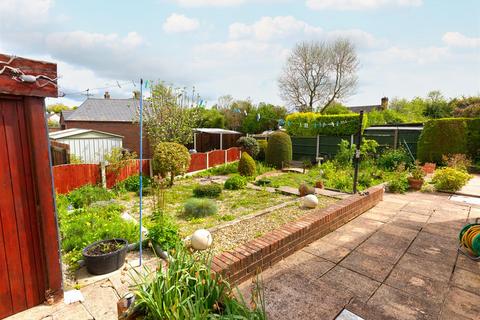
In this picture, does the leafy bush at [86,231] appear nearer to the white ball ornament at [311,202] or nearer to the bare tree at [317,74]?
the white ball ornament at [311,202]

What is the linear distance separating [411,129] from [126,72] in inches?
520

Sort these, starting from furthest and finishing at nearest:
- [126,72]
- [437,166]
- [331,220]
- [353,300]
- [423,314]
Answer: [437,166] < [126,72] < [331,220] < [353,300] < [423,314]

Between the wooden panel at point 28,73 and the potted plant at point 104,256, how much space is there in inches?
75.3

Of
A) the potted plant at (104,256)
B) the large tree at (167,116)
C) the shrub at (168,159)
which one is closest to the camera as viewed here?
the potted plant at (104,256)

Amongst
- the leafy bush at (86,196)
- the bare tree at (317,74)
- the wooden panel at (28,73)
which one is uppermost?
the bare tree at (317,74)

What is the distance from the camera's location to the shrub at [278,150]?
12.6m

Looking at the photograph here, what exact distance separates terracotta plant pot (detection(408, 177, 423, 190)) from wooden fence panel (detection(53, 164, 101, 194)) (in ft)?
32.4

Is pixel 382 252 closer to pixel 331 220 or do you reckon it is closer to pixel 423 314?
pixel 331 220

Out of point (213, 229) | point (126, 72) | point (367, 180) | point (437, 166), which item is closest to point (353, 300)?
point (213, 229)

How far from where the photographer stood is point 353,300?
97.0 inches

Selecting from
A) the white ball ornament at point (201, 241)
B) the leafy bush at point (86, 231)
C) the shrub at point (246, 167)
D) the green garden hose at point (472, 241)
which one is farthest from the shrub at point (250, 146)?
the green garden hose at point (472, 241)

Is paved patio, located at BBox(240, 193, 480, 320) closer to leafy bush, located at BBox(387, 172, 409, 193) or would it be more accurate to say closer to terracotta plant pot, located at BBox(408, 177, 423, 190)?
leafy bush, located at BBox(387, 172, 409, 193)

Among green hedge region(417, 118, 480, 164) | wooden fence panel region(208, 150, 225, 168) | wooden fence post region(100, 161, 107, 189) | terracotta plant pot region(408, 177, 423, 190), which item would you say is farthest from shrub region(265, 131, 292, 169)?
wooden fence post region(100, 161, 107, 189)

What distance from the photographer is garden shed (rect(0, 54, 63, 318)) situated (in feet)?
6.82
